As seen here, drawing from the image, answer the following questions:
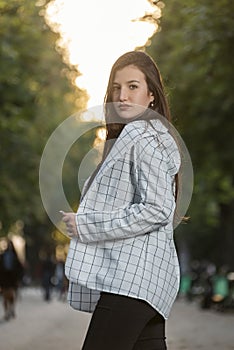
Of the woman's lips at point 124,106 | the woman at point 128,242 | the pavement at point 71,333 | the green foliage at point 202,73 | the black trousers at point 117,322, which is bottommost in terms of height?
the pavement at point 71,333

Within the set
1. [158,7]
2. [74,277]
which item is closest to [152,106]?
[74,277]

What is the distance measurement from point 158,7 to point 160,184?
41.8ft

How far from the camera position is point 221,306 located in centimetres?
3344

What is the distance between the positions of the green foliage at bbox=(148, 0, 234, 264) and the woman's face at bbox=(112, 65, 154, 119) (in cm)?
1113

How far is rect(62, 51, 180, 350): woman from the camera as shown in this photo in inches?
168

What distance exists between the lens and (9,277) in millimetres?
26141

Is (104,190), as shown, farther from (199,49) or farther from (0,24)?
(0,24)

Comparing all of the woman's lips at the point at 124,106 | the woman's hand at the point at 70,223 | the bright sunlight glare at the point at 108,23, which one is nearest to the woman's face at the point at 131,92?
the woman's lips at the point at 124,106

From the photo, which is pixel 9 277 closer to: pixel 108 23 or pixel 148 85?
pixel 108 23

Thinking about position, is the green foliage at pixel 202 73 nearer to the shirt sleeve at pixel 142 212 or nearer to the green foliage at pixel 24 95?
the green foliage at pixel 24 95

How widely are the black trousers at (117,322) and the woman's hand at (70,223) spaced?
241 millimetres

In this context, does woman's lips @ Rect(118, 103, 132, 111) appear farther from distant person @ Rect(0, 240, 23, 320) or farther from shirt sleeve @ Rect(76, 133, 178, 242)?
distant person @ Rect(0, 240, 23, 320)

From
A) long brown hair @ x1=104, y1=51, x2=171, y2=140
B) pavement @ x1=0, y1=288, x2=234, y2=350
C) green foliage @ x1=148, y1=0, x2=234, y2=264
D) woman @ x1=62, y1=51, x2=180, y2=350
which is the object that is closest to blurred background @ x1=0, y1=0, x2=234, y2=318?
green foliage @ x1=148, y1=0, x2=234, y2=264

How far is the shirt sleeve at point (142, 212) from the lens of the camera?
4.30 m
